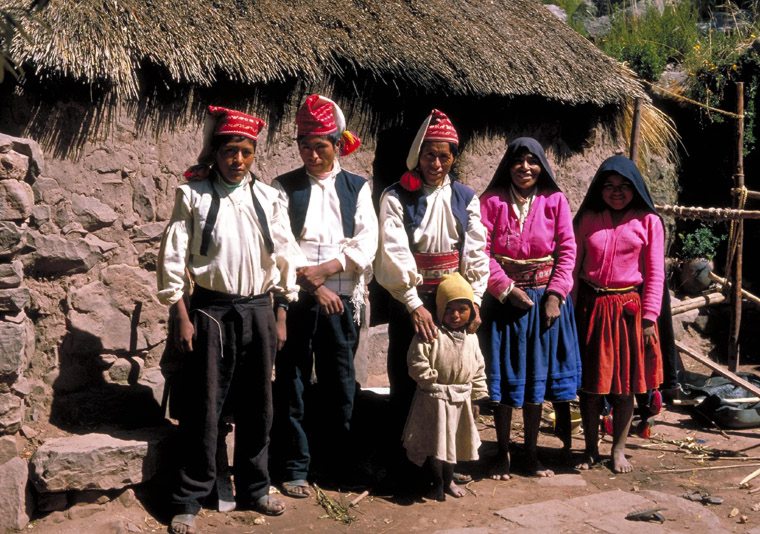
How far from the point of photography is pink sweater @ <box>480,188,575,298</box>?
512 cm

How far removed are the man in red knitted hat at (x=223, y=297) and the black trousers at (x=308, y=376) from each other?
0.23m

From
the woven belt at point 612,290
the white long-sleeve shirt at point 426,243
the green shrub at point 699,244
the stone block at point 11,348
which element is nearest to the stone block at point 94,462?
the stone block at point 11,348

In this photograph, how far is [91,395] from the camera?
4.74 meters

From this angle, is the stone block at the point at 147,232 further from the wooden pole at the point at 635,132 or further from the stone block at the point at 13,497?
Result: the wooden pole at the point at 635,132

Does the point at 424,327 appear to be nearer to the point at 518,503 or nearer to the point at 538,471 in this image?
the point at 518,503

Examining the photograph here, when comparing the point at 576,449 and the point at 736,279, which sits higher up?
the point at 736,279

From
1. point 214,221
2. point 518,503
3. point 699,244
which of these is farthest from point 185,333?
point 699,244

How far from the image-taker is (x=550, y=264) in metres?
5.18

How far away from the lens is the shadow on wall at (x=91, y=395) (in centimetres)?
466

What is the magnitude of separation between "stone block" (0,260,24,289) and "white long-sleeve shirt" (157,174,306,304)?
587 mm

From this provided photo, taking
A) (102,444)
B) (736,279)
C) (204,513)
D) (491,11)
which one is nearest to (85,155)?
(102,444)

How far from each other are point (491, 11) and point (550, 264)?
3082 millimetres

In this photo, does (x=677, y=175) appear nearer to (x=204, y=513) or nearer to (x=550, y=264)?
(x=550, y=264)

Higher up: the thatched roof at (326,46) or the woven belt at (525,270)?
the thatched roof at (326,46)
